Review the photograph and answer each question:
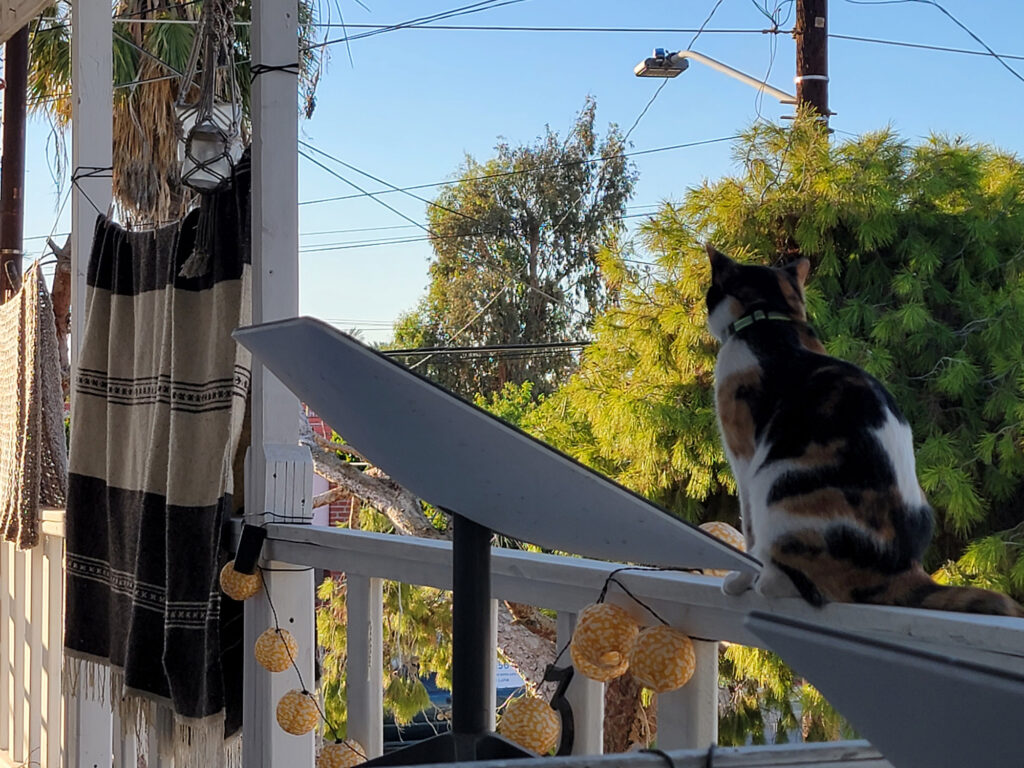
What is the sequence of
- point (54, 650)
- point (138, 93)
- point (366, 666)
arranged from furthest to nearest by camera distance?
point (138, 93) → point (54, 650) → point (366, 666)

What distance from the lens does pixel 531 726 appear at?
0.80m

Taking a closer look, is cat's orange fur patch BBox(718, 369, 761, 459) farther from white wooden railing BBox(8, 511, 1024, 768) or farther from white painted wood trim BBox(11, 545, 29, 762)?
white painted wood trim BBox(11, 545, 29, 762)

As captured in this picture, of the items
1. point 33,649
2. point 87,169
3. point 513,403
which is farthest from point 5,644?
point 513,403

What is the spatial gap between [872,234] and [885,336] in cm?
43

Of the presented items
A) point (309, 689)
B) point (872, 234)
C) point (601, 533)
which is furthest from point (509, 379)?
point (601, 533)

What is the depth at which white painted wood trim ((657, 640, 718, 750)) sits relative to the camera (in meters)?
0.82

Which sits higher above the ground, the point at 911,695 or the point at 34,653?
the point at 911,695

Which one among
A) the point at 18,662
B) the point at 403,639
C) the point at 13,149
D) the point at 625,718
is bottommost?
the point at 625,718

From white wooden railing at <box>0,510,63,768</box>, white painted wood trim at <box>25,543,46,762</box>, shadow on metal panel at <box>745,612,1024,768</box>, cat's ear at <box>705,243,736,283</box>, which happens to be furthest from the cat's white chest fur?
white painted wood trim at <box>25,543,46,762</box>

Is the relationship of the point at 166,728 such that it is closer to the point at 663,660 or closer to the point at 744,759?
the point at 663,660

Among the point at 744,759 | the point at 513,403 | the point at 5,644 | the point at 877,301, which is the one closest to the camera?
the point at 744,759

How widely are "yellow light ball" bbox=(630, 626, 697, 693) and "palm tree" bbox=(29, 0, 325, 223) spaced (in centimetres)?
523

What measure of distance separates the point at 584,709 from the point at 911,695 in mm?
684

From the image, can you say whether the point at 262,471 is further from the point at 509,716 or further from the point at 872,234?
the point at 872,234
